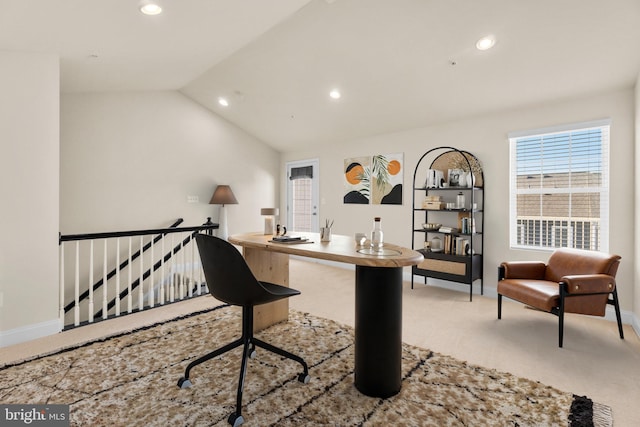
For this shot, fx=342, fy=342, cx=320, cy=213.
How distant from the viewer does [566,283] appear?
2.68 metres

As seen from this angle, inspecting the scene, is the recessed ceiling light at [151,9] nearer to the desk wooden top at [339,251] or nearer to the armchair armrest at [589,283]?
the desk wooden top at [339,251]

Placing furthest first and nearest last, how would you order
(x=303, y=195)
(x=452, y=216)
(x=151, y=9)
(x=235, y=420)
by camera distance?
(x=303, y=195), (x=452, y=216), (x=151, y=9), (x=235, y=420)

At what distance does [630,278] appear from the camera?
3.27 m

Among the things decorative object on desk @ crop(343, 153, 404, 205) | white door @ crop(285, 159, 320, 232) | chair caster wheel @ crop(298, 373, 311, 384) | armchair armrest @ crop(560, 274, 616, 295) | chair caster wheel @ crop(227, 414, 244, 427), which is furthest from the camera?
white door @ crop(285, 159, 320, 232)

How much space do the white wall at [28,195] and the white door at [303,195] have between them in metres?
4.00

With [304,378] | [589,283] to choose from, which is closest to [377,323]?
[304,378]

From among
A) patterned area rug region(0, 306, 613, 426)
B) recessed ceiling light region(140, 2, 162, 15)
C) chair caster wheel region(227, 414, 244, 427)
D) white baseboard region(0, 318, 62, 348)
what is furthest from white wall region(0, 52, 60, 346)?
chair caster wheel region(227, 414, 244, 427)

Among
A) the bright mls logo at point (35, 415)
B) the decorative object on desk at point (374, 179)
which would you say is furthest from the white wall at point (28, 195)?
the decorative object on desk at point (374, 179)

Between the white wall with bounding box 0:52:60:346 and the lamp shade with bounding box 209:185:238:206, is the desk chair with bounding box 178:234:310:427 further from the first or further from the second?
the lamp shade with bounding box 209:185:238:206

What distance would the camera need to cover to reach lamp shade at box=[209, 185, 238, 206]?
5469mm

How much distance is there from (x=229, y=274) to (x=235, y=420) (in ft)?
2.33

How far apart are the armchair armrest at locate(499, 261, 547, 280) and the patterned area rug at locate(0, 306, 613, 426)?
4.39 ft

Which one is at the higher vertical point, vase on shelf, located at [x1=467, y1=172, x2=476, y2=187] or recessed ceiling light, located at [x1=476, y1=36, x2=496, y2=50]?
recessed ceiling light, located at [x1=476, y1=36, x2=496, y2=50]

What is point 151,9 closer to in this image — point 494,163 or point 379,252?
point 379,252
